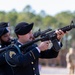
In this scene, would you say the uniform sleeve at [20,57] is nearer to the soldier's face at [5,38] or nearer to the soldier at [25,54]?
the soldier at [25,54]

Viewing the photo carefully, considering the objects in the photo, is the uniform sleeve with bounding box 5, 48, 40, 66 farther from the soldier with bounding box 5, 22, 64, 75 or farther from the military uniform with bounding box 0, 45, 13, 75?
the military uniform with bounding box 0, 45, 13, 75

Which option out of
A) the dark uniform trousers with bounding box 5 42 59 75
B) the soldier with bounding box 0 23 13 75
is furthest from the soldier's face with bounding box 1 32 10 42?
the dark uniform trousers with bounding box 5 42 59 75

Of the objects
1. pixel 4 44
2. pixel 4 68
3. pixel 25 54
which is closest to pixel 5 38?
pixel 4 44

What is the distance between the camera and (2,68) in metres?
5.96

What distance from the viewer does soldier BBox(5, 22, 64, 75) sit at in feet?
17.6

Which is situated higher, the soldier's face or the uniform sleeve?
the soldier's face

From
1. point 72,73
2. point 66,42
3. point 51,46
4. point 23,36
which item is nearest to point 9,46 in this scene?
point 23,36

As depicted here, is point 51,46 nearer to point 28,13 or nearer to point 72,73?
point 72,73

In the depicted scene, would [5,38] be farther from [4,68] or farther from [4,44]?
[4,68]

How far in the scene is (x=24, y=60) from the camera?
5359 millimetres

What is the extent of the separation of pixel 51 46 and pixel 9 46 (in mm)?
634

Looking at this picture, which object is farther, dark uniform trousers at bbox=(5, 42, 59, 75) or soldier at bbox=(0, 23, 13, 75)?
soldier at bbox=(0, 23, 13, 75)

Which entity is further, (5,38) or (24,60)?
(5,38)

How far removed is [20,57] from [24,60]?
0.07 metres
